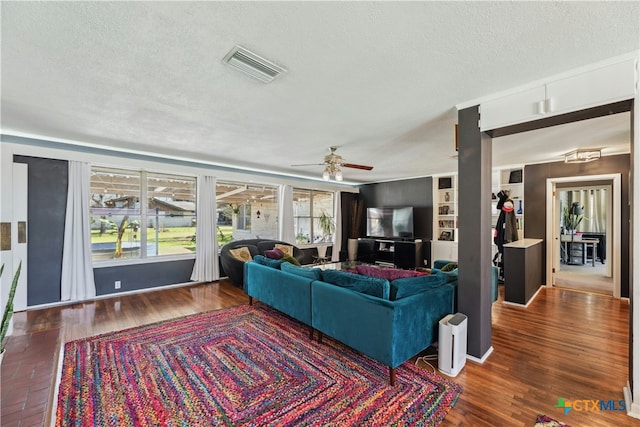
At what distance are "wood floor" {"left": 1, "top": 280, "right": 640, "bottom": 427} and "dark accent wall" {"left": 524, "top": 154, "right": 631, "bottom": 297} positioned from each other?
0.75 metres

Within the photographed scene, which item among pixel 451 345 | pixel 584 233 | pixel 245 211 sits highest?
pixel 245 211

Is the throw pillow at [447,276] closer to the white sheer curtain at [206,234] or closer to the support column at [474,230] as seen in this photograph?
the support column at [474,230]

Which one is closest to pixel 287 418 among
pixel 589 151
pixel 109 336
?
pixel 109 336

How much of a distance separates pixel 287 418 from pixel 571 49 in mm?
3062

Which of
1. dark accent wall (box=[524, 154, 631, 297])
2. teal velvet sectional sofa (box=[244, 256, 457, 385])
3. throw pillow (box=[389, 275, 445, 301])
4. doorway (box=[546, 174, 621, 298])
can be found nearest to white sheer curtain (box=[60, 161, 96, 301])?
teal velvet sectional sofa (box=[244, 256, 457, 385])

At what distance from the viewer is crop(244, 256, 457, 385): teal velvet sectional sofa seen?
219cm

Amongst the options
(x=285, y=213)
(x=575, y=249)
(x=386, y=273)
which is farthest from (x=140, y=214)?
(x=575, y=249)

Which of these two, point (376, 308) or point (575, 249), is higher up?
point (376, 308)

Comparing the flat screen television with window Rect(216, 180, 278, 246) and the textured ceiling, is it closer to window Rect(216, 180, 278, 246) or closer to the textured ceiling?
window Rect(216, 180, 278, 246)

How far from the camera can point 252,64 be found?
76.1 inches

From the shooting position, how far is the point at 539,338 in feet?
9.82

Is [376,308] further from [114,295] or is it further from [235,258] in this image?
[114,295]

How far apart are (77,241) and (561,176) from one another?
323 inches

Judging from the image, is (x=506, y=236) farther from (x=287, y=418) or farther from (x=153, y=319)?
(x=153, y=319)
